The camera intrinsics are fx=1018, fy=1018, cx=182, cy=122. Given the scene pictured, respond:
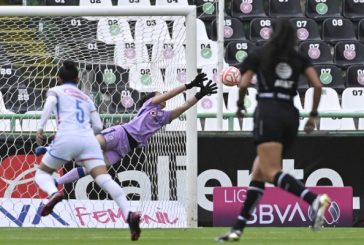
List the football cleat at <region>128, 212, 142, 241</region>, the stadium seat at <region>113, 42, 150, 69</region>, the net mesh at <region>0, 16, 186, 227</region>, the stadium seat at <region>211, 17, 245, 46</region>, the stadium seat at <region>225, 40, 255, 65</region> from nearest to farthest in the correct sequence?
the football cleat at <region>128, 212, 142, 241</region>, the net mesh at <region>0, 16, 186, 227</region>, the stadium seat at <region>113, 42, 150, 69</region>, the stadium seat at <region>225, 40, 255, 65</region>, the stadium seat at <region>211, 17, 245, 46</region>

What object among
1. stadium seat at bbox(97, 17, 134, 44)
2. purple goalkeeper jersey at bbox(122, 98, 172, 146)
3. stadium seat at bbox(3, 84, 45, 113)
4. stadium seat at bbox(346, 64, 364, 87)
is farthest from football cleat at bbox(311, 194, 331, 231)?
stadium seat at bbox(346, 64, 364, 87)

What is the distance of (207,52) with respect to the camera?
650 inches

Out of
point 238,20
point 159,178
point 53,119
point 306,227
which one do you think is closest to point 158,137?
point 159,178

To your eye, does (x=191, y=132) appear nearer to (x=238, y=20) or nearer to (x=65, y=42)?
(x=65, y=42)

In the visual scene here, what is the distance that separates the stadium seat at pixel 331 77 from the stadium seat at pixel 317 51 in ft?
1.15

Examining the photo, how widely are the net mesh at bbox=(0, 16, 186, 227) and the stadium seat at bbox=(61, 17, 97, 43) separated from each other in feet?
0.04

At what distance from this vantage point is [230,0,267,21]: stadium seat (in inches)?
698

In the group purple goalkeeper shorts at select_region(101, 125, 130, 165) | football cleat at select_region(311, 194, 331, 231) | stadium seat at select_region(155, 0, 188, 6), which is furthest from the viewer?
stadium seat at select_region(155, 0, 188, 6)

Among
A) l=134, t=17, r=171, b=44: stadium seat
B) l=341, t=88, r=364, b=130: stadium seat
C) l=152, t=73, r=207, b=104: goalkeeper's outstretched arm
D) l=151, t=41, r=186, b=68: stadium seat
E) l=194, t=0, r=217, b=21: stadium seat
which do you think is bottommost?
l=341, t=88, r=364, b=130: stadium seat

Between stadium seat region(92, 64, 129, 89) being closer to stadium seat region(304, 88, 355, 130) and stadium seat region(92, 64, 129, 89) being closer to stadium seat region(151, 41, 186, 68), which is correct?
stadium seat region(151, 41, 186, 68)

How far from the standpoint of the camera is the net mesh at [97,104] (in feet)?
44.6

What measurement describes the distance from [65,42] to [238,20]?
459 cm

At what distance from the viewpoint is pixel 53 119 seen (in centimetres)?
1390

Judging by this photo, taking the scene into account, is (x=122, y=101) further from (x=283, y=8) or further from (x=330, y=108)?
(x=283, y=8)
